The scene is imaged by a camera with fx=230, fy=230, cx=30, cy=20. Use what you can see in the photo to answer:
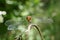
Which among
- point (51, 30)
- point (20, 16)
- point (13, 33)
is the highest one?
point (13, 33)

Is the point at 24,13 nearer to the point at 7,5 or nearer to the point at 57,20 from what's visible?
the point at 7,5

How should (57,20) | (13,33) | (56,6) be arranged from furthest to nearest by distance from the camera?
1. (56,6)
2. (57,20)
3. (13,33)

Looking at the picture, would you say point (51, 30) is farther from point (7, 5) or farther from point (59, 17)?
point (7, 5)

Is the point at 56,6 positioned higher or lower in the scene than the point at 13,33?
lower

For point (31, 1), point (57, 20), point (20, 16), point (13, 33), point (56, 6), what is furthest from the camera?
point (56, 6)

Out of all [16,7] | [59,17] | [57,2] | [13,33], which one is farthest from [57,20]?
[13,33]

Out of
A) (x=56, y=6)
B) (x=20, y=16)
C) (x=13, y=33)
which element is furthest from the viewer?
(x=56, y=6)

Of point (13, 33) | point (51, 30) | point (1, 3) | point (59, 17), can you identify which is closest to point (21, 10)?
point (1, 3)

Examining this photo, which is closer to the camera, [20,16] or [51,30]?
[20,16]

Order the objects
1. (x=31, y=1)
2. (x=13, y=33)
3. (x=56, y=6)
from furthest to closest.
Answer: (x=56, y=6), (x=31, y=1), (x=13, y=33)
